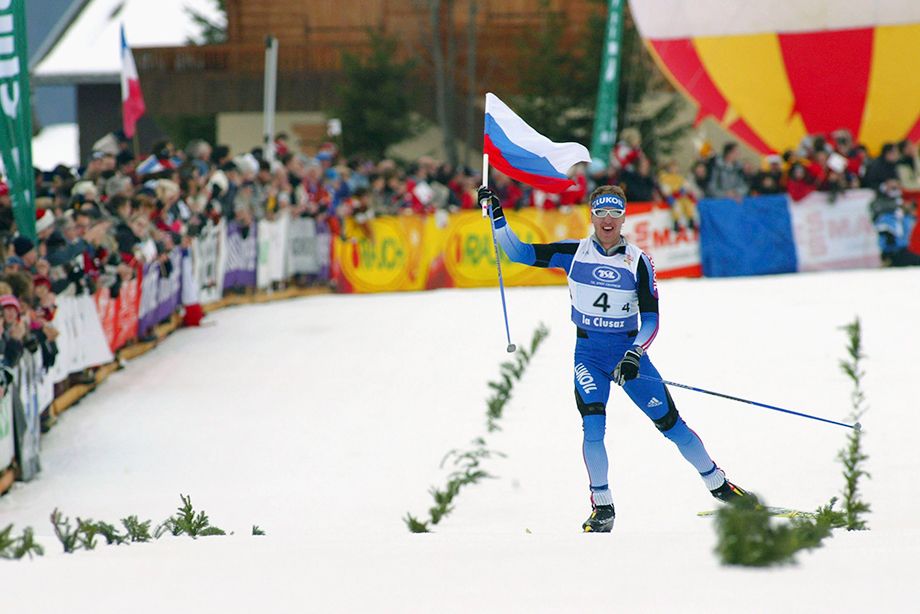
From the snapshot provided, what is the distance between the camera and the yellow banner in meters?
24.0

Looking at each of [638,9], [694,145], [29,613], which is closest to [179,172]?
[638,9]

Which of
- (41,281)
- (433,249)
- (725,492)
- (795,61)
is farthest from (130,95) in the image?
(725,492)

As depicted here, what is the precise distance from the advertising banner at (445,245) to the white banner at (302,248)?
463 mm

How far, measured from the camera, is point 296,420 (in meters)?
14.5

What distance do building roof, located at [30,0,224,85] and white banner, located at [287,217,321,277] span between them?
17.2m

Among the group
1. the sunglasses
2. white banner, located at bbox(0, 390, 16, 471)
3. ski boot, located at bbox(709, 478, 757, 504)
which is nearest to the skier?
the sunglasses

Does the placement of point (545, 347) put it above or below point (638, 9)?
below

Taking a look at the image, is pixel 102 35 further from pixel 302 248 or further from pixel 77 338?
pixel 77 338

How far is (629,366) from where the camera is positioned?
9.04 m

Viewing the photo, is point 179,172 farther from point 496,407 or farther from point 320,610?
point 320,610

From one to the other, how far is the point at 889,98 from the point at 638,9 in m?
3.81

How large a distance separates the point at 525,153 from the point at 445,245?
45.0 feet

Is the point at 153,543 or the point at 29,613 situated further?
the point at 153,543

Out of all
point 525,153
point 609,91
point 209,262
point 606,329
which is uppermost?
point 609,91
